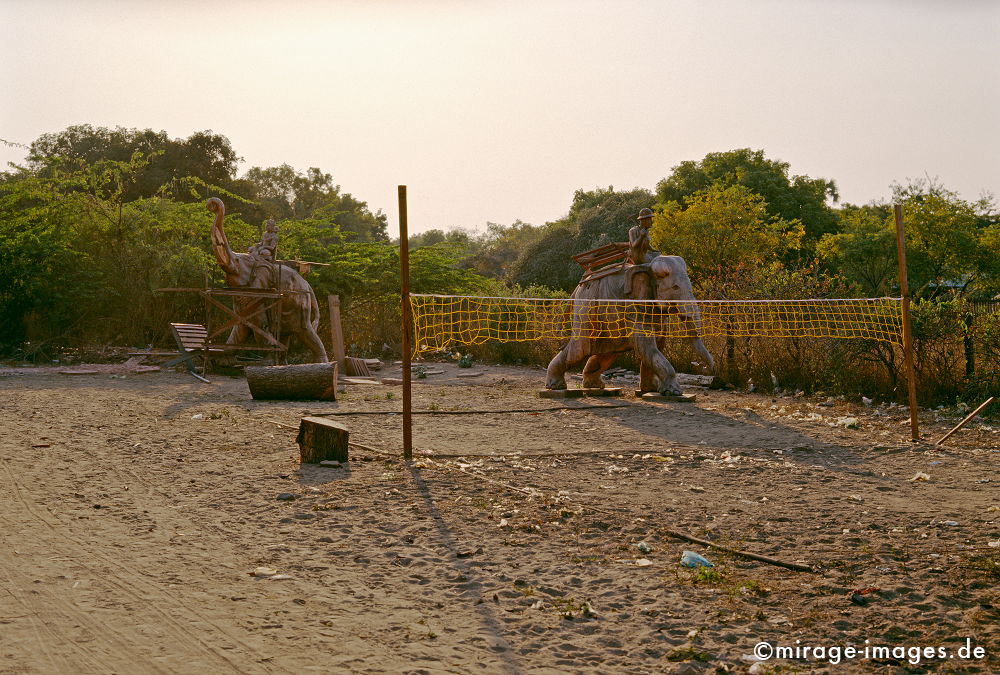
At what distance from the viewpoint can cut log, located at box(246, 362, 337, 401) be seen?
11.5 m

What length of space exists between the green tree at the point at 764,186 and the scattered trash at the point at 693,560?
35.1m

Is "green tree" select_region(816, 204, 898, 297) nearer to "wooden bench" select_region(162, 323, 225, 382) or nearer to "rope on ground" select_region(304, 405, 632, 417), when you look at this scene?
"rope on ground" select_region(304, 405, 632, 417)

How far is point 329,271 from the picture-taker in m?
21.9

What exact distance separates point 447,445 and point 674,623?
479cm

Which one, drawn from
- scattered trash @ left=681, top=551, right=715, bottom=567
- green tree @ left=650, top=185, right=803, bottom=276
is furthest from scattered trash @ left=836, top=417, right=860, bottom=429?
green tree @ left=650, top=185, right=803, bottom=276

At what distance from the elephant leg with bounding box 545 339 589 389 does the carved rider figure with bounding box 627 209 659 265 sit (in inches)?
64.8

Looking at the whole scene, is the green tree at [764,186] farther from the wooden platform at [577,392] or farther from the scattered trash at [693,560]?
the scattered trash at [693,560]

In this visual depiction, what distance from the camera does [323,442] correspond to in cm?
707

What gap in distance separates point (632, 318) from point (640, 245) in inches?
48.0

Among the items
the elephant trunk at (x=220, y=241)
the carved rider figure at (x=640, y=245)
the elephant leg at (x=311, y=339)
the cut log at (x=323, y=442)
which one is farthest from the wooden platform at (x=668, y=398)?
the elephant trunk at (x=220, y=241)

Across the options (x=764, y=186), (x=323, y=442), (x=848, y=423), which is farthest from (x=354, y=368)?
(x=764, y=186)

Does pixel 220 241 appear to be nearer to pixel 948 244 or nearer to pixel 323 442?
pixel 323 442

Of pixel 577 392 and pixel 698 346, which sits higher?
pixel 698 346

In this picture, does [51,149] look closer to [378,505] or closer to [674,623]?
[378,505]
